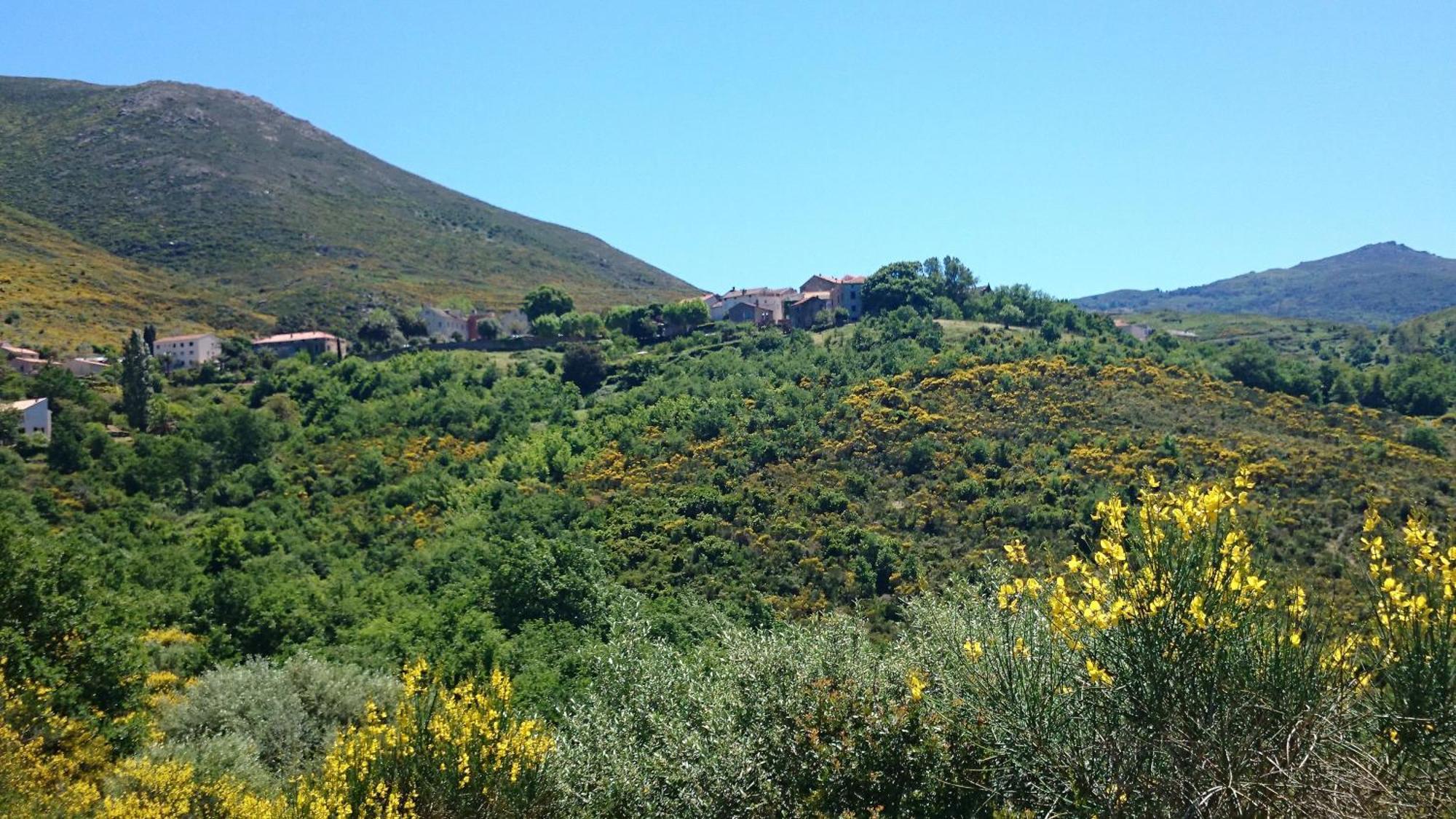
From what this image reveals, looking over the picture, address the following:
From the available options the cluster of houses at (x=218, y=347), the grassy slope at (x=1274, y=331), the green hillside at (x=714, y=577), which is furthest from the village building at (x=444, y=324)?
the grassy slope at (x=1274, y=331)

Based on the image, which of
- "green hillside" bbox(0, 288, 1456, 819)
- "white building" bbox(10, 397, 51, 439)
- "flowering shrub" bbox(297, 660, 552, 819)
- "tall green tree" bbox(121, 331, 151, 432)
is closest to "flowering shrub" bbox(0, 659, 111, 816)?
"green hillside" bbox(0, 288, 1456, 819)

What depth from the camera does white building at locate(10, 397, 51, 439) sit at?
137 ft

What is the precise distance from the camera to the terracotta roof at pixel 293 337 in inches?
2630

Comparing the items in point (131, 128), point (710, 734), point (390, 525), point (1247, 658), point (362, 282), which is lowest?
point (390, 525)

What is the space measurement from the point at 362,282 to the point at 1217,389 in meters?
72.2

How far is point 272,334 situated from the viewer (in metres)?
72.5

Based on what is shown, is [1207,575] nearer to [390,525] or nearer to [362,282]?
[390,525]

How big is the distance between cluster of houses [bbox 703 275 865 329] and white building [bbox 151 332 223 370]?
1369 inches

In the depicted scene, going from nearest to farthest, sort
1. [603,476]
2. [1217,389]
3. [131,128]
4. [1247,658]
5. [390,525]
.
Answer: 1. [1247,658]
2. [390,525]
3. [603,476]
4. [1217,389]
5. [131,128]

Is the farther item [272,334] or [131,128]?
[131,128]

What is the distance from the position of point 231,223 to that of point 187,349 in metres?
42.9

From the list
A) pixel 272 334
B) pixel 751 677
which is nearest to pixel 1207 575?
pixel 751 677

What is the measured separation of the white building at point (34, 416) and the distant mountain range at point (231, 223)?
1606 cm

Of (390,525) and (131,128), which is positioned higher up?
(131,128)
